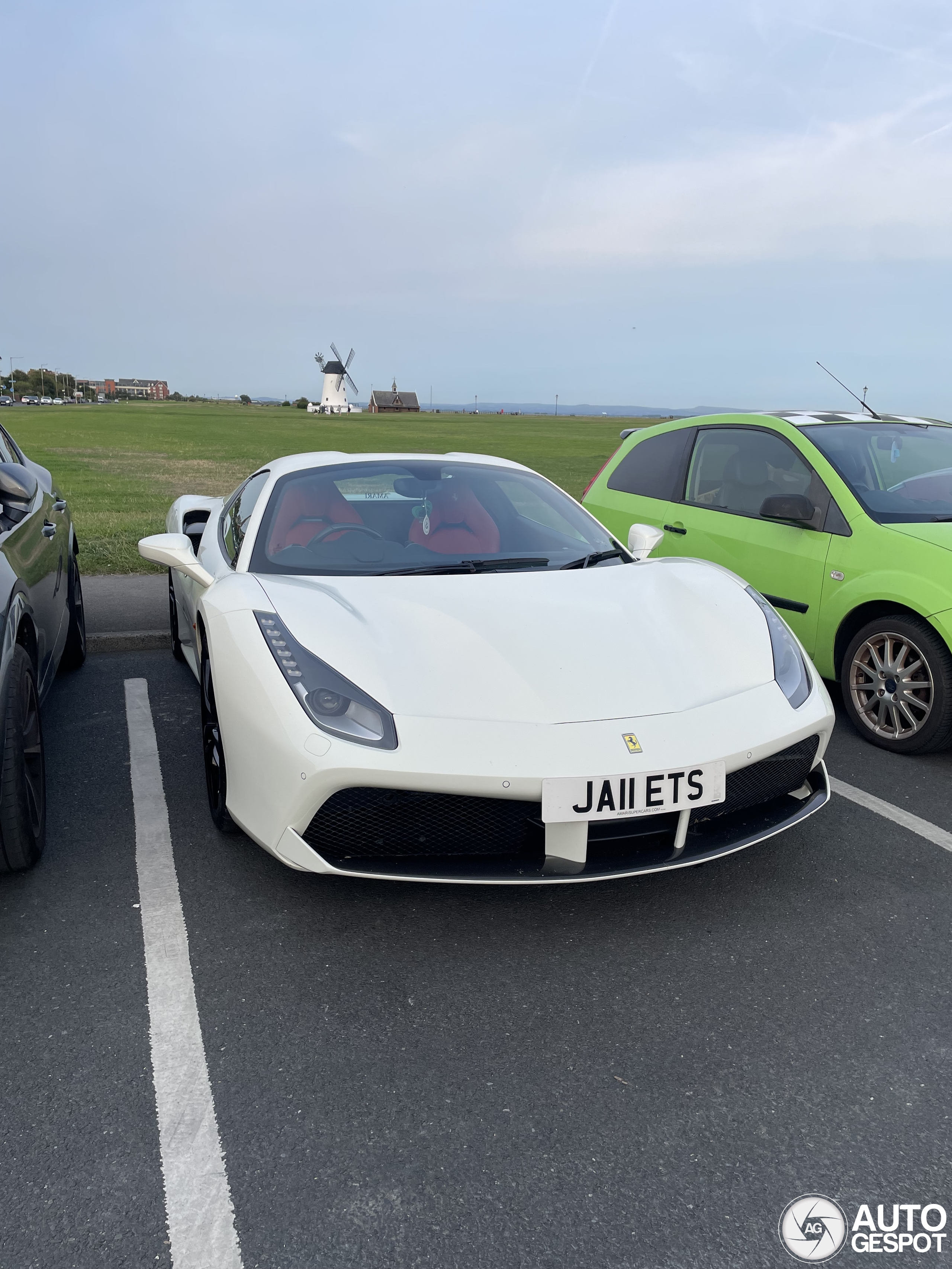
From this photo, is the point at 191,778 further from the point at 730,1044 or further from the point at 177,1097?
the point at 730,1044

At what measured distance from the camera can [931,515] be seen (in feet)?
15.0

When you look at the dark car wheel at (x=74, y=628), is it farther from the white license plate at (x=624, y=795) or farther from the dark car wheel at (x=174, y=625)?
the white license plate at (x=624, y=795)

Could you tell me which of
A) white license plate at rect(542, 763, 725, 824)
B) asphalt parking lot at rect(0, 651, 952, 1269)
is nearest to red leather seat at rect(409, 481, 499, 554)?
asphalt parking lot at rect(0, 651, 952, 1269)

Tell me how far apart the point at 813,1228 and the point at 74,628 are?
4.67 m

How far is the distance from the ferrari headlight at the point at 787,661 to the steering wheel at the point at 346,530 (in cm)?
149

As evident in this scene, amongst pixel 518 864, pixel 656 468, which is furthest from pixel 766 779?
pixel 656 468

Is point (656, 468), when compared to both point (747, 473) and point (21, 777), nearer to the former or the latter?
point (747, 473)

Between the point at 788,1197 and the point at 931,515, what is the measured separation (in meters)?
3.62

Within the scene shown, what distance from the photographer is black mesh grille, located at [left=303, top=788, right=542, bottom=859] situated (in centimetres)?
246

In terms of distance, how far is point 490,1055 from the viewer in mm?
2191

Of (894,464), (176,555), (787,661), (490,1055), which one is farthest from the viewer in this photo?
(894,464)

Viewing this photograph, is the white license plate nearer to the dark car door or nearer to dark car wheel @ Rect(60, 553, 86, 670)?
the dark car door

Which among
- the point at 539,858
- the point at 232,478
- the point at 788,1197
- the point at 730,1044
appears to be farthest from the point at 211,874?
the point at 232,478

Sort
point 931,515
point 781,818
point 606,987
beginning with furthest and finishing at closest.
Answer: point 931,515 < point 781,818 < point 606,987
